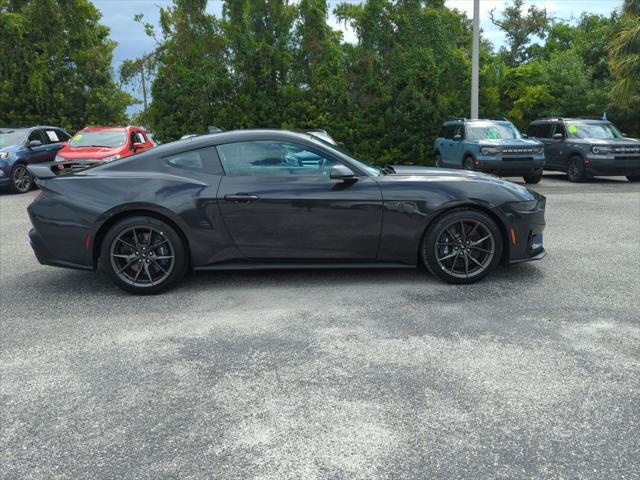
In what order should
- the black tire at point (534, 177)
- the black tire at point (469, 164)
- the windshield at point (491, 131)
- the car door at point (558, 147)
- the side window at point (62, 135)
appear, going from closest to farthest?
the black tire at point (469, 164)
the black tire at point (534, 177)
the windshield at point (491, 131)
the car door at point (558, 147)
the side window at point (62, 135)

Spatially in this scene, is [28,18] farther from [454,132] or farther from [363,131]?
[454,132]

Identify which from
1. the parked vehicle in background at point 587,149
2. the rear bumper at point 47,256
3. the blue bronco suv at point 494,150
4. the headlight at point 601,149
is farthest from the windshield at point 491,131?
the rear bumper at point 47,256

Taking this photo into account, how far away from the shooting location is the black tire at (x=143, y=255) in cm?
544

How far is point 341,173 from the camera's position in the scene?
5430mm

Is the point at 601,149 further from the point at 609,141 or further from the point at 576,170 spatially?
the point at 576,170

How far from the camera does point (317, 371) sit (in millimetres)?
3729

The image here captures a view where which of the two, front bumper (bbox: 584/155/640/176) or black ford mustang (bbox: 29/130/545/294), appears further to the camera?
front bumper (bbox: 584/155/640/176)

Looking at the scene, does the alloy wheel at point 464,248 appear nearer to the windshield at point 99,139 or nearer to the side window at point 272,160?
the side window at point 272,160

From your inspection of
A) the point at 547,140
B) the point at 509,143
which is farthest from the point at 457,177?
the point at 547,140

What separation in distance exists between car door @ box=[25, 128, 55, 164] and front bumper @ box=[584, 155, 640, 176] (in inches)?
545

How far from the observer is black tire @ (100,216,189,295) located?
5441 mm

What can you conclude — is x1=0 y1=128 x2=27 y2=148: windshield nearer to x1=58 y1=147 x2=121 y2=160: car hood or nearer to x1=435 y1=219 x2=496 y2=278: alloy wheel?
x1=58 y1=147 x2=121 y2=160: car hood

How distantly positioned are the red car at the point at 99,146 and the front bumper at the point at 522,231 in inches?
400

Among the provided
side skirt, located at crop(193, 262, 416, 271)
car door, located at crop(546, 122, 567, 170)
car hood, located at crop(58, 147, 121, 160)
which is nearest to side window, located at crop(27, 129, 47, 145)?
car hood, located at crop(58, 147, 121, 160)
